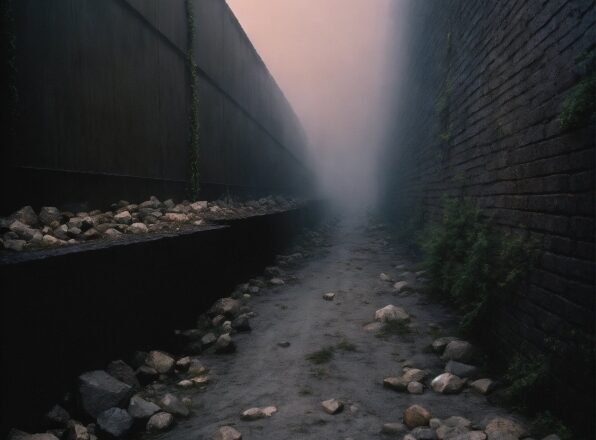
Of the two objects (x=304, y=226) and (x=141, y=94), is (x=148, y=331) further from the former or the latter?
(x=304, y=226)

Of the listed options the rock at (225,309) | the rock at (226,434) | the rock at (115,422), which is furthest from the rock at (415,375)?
the rock at (225,309)

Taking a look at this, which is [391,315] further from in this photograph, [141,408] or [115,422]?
[115,422]

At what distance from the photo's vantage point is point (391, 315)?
415 centimetres

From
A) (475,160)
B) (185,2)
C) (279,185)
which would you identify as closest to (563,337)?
(475,160)

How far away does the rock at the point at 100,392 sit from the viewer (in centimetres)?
222

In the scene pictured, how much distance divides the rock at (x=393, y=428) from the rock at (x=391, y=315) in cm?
192

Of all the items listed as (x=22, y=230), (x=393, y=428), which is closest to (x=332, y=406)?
(x=393, y=428)

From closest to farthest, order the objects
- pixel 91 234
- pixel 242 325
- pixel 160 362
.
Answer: pixel 160 362 < pixel 91 234 < pixel 242 325

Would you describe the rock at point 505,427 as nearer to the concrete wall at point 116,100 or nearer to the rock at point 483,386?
the rock at point 483,386

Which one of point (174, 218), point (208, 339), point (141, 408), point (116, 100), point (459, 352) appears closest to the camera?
point (141, 408)

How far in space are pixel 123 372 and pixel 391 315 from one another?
2524 millimetres

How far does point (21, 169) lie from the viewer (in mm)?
3201

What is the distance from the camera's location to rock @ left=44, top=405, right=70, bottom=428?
2.04 m

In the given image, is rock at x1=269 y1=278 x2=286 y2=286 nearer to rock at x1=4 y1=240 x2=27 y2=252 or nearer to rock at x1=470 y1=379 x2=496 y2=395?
rock at x1=470 y1=379 x2=496 y2=395
